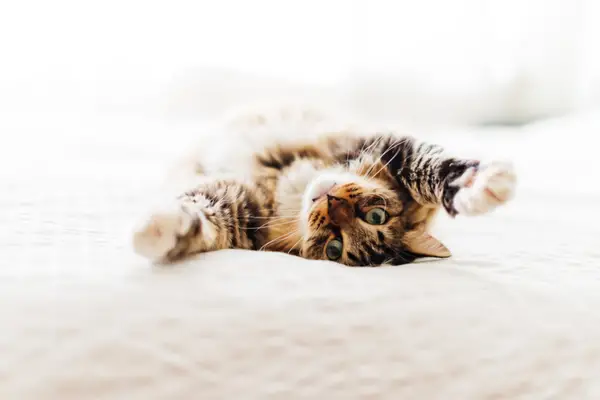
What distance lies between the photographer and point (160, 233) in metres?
0.84

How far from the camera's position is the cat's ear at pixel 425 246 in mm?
1031

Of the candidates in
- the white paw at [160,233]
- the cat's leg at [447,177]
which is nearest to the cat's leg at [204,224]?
the white paw at [160,233]

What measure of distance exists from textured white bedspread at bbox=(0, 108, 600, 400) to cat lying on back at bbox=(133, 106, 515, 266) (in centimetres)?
11

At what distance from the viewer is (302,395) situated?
0.61 m

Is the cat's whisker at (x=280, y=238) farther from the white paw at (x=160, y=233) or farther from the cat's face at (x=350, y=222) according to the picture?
the white paw at (x=160, y=233)

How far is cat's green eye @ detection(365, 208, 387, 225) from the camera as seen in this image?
1140mm

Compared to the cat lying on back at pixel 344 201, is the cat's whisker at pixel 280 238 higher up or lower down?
lower down
